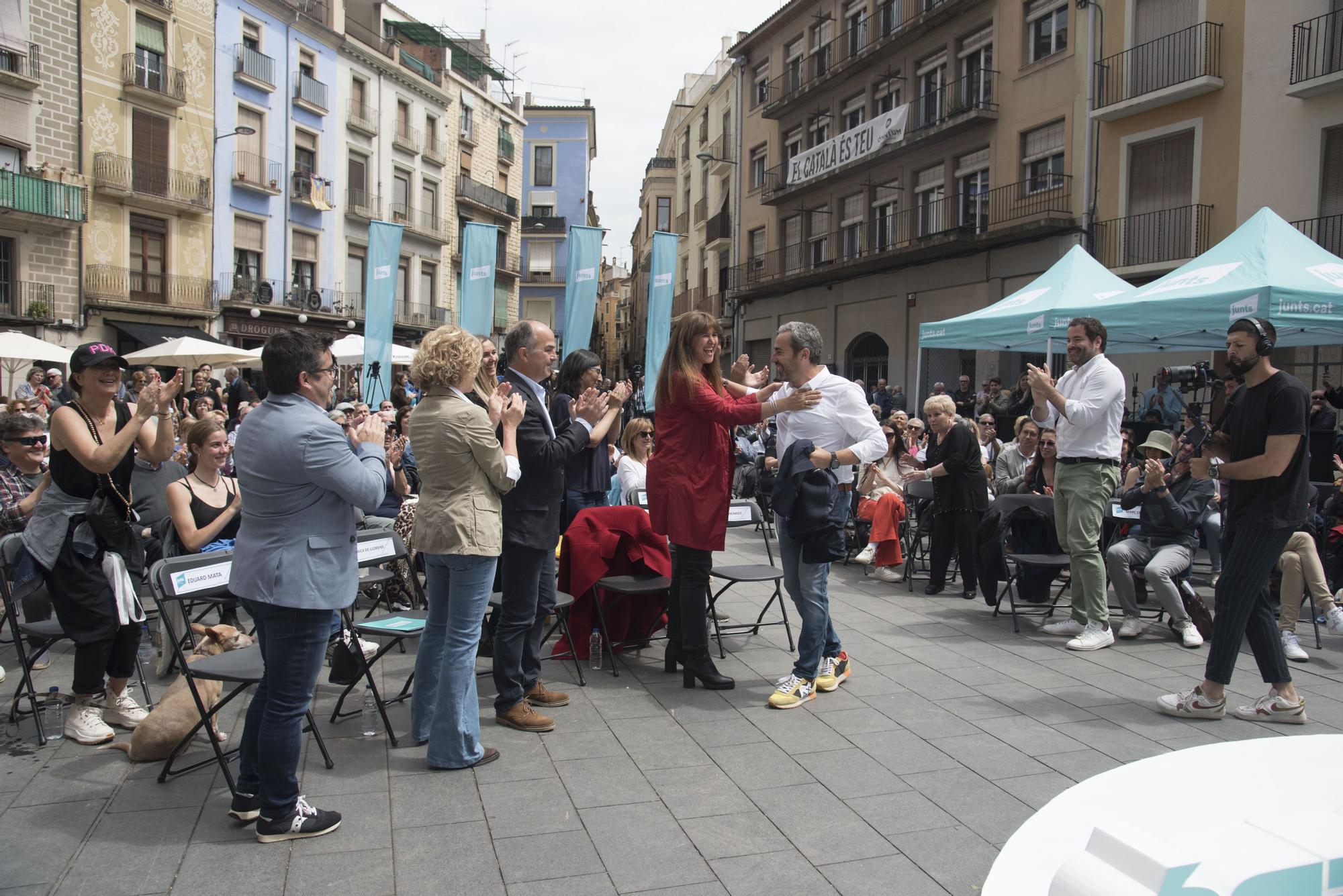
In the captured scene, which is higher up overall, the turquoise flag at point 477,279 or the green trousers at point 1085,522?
the turquoise flag at point 477,279

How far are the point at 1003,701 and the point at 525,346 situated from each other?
3004 mm

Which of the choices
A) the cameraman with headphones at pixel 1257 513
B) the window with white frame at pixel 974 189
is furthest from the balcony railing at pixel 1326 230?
the cameraman with headphones at pixel 1257 513

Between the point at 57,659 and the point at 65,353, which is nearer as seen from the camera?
the point at 57,659

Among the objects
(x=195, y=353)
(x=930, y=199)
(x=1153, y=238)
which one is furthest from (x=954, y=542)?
(x=930, y=199)

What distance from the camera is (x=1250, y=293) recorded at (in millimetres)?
8023

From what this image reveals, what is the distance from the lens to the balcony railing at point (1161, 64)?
1558 cm

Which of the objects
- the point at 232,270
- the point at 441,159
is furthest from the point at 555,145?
the point at 232,270

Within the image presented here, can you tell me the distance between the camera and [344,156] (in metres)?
31.8

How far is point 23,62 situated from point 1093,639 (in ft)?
82.0

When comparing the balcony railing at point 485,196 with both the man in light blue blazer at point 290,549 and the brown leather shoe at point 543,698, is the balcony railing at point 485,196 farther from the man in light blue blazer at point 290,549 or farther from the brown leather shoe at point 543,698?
the man in light blue blazer at point 290,549

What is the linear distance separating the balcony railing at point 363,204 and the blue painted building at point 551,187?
58.4 feet

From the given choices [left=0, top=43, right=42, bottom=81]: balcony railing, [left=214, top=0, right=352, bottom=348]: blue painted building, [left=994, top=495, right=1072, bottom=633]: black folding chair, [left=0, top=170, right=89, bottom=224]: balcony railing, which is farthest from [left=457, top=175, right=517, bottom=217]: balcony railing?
[left=994, top=495, right=1072, bottom=633]: black folding chair

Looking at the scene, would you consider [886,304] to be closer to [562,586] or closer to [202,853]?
[562,586]

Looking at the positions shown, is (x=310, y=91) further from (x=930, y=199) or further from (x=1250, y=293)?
(x=1250, y=293)
